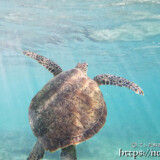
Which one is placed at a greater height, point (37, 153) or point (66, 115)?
point (66, 115)

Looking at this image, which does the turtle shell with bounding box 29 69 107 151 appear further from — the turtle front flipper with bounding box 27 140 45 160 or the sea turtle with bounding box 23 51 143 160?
the turtle front flipper with bounding box 27 140 45 160

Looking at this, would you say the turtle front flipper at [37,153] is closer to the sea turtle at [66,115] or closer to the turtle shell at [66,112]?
the sea turtle at [66,115]

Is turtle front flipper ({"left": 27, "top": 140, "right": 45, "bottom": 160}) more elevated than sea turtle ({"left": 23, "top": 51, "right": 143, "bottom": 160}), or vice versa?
sea turtle ({"left": 23, "top": 51, "right": 143, "bottom": 160})

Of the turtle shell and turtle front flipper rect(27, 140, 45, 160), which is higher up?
the turtle shell

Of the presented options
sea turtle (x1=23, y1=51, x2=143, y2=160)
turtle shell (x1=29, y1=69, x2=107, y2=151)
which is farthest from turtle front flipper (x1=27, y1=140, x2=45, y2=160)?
turtle shell (x1=29, y1=69, x2=107, y2=151)

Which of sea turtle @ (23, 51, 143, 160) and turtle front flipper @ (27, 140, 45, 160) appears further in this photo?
turtle front flipper @ (27, 140, 45, 160)

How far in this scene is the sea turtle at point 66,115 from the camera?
154 inches

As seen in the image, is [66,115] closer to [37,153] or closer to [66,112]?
[66,112]

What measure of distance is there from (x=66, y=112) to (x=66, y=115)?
73 mm

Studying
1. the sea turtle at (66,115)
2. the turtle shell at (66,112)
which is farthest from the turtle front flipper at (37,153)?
the turtle shell at (66,112)

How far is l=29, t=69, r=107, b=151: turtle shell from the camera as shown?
12.8 feet

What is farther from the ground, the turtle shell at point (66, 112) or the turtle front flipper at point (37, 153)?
the turtle shell at point (66, 112)

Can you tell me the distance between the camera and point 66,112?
408 centimetres

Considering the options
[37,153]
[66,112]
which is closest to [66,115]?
[66,112]
